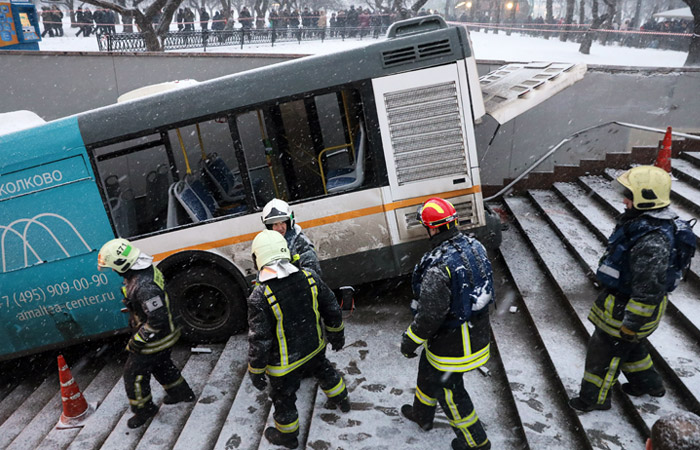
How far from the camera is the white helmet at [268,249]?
3098mm

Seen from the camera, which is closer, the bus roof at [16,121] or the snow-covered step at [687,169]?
the bus roof at [16,121]

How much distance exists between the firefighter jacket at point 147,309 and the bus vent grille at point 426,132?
98.8 inches

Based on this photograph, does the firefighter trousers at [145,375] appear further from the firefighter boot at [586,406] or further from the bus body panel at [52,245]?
the firefighter boot at [586,406]

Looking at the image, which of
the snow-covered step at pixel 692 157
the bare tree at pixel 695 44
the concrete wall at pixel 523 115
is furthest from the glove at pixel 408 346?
the bare tree at pixel 695 44

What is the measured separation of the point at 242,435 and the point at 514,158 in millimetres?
6849

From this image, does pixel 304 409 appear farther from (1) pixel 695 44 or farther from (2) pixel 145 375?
(1) pixel 695 44

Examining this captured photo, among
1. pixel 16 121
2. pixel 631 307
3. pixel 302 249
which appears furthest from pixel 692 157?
pixel 16 121

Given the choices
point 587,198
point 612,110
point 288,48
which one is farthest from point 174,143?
point 288,48

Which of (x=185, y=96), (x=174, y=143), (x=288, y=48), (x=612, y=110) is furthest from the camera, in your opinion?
(x=288, y=48)

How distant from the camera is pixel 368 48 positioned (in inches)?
180

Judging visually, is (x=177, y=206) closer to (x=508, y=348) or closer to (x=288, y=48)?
(x=508, y=348)

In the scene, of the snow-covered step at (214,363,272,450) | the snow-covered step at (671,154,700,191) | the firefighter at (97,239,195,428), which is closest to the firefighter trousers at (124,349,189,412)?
the firefighter at (97,239,195,428)

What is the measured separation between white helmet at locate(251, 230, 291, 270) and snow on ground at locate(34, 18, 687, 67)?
58.1 feet

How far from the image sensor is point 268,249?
3.11 m
